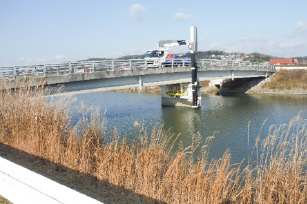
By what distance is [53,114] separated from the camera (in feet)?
32.1

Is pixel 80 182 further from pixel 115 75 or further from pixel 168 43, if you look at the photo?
pixel 168 43

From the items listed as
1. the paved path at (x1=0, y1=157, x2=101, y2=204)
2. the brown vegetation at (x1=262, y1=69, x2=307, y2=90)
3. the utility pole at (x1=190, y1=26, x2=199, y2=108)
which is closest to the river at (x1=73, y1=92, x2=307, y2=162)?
the utility pole at (x1=190, y1=26, x2=199, y2=108)

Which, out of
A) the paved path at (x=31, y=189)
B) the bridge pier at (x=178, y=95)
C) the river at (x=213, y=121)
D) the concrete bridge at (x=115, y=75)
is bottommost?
the river at (x=213, y=121)

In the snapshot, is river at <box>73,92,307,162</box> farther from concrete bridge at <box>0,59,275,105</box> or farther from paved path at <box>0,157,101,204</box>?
paved path at <box>0,157,101,204</box>

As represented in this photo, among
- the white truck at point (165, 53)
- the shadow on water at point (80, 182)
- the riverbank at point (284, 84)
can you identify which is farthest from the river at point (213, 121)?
the riverbank at point (284, 84)

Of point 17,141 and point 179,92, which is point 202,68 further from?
point 17,141

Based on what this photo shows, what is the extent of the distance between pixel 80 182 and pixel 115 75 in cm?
1561

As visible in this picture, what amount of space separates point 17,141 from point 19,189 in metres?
5.14

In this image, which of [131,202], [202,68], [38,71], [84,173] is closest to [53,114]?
[84,173]

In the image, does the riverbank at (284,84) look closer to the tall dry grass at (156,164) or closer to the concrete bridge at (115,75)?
the concrete bridge at (115,75)

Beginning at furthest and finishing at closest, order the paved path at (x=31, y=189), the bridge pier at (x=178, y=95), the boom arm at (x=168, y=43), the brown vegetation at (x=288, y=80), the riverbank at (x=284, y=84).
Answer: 1. the brown vegetation at (x=288, y=80)
2. the riverbank at (x=284, y=84)
3. the boom arm at (x=168, y=43)
4. the bridge pier at (x=178, y=95)
5. the paved path at (x=31, y=189)

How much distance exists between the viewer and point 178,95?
104 ft

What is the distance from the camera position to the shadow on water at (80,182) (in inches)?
247

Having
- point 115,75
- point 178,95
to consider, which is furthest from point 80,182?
point 178,95
